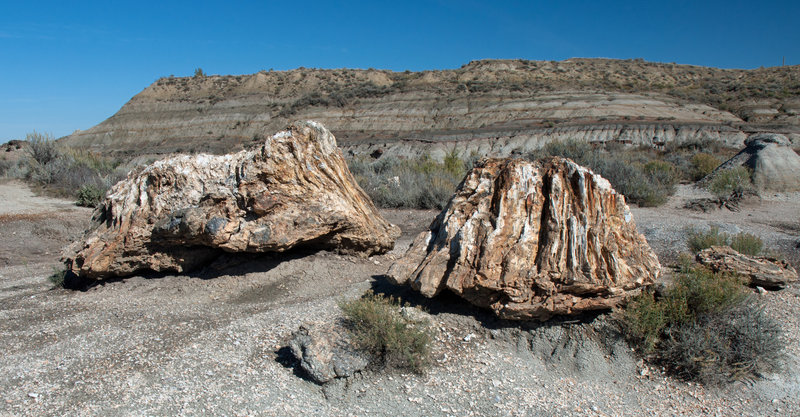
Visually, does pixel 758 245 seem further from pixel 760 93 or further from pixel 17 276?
pixel 760 93

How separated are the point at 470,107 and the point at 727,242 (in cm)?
2897

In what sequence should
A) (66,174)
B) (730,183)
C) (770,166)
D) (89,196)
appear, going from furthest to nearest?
(66,174)
(770,166)
(89,196)
(730,183)

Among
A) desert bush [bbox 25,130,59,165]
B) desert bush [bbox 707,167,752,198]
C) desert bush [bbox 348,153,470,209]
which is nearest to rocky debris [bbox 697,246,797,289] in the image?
desert bush [bbox 348,153,470,209]

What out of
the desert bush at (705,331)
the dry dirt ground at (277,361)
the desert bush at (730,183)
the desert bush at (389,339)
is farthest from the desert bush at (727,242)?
the desert bush at (730,183)

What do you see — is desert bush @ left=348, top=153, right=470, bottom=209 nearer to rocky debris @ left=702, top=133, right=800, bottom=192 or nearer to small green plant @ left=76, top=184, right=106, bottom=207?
small green plant @ left=76, top=184, right=106, bottom=207

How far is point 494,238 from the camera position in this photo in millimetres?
4078

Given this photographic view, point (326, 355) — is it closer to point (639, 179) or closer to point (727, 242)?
point (727, 242)

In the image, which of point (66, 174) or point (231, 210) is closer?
point (231, 210)

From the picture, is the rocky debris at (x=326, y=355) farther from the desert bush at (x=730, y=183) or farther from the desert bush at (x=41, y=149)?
the desert bush at (x=41, y=149)

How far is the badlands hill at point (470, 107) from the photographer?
2611 cm

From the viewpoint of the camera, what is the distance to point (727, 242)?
19.9 ft

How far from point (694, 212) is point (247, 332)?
8.75 meters

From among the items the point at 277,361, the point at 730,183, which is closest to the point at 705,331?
the point at 277,361

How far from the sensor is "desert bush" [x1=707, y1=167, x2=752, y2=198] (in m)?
9.91
